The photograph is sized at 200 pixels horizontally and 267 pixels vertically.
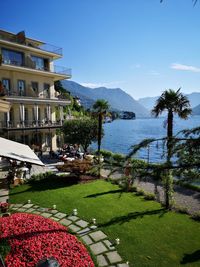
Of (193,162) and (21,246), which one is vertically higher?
(193,162)

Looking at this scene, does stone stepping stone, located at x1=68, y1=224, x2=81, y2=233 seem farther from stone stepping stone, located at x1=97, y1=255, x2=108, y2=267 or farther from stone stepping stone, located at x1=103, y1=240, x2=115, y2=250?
stone stepping stone, located at x1=97, y1=255, x2=108, y2=267

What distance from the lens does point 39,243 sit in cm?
847

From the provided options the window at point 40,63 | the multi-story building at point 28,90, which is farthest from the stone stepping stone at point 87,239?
the window at point 40,63

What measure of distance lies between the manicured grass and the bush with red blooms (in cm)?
164

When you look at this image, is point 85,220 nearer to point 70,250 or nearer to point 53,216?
point 53,216

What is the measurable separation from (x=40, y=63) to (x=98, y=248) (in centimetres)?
2985

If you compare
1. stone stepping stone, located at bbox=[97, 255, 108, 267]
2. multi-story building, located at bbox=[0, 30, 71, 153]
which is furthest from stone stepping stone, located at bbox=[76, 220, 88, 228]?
multi-story building, located at bbox=[0, 30, 71, 153]

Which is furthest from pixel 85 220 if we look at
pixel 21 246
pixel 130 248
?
pixel 21 246

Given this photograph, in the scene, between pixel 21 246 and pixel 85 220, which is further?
pixel 85 220

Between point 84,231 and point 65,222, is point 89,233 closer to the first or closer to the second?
point 84,231

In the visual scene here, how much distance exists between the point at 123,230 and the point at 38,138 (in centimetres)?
2537

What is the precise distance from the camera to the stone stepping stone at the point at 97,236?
379 inches

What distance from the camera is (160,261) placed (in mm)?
8336

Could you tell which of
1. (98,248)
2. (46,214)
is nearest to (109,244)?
(98,248)
